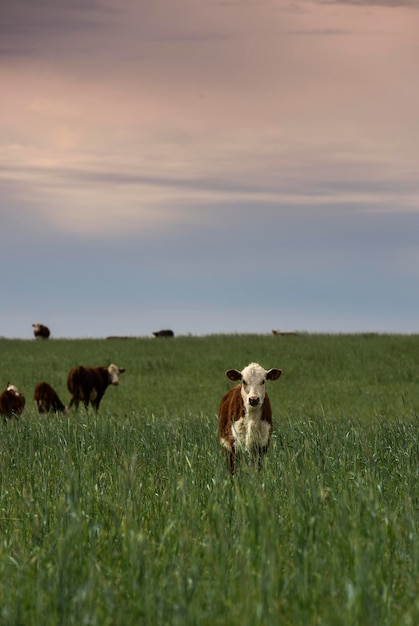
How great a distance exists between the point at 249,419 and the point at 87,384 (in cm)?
1702

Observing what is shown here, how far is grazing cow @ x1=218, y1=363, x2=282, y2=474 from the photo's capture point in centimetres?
1030

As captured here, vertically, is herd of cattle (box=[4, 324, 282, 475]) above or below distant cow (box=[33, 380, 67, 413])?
above

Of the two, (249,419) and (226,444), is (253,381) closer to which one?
(249,419)

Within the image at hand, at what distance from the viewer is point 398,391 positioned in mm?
29969

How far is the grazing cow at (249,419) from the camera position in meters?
10.3

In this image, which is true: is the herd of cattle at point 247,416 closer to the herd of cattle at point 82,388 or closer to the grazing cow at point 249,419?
the grazing cow at point 249,419

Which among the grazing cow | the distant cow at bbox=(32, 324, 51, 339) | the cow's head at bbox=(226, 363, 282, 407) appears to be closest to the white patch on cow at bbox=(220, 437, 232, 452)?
the grazing cow

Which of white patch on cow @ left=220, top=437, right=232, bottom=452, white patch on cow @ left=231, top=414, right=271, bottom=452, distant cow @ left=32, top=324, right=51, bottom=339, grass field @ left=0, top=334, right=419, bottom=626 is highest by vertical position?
distant cow @ left=32, top=324, right=51, bottom=339

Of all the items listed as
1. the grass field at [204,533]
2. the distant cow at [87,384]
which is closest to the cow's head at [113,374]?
the distant cow at [87,384]

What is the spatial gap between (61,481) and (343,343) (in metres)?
35.7

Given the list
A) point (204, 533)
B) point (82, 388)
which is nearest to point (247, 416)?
point (204, 533)

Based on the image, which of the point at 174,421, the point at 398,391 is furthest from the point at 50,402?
the point at 398,391

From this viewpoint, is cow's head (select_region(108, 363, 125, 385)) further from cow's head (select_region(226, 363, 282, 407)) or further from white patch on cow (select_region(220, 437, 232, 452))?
cow's head (select_region(226, 363, 282, 407))

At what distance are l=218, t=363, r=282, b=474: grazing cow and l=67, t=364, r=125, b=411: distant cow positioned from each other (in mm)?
15787
